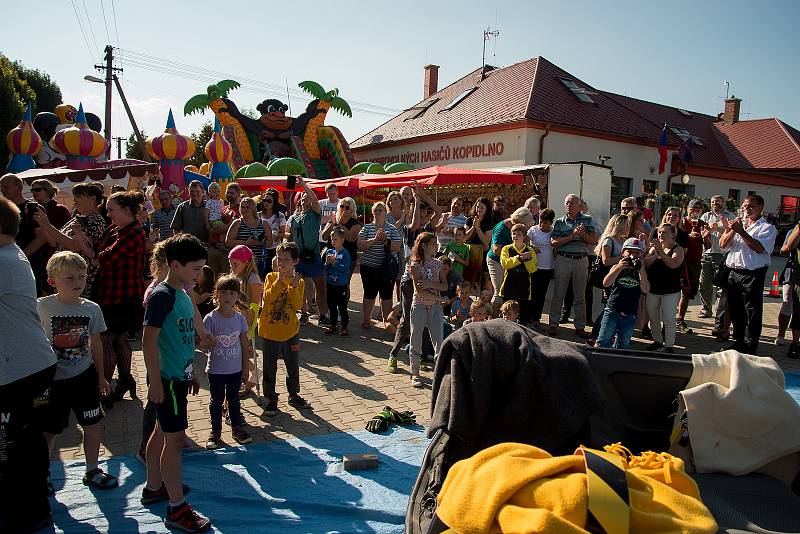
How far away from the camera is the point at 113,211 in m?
4.22

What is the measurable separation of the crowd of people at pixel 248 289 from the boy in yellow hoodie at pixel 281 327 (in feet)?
0.04

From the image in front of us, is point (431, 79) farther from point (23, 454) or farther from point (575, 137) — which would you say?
point (23, 454)

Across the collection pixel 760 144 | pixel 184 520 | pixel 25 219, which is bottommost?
pixel 184 520

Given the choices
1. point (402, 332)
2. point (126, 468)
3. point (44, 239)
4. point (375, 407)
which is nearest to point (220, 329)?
point (126, 468)

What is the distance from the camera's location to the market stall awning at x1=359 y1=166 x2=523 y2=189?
1140 cm

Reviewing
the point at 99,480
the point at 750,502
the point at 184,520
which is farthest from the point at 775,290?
the point at 99,480

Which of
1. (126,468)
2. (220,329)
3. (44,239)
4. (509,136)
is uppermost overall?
(509,136)

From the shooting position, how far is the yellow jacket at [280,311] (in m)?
4.80

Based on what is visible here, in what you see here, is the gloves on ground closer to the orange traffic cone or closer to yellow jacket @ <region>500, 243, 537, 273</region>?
yellow jacket @ <region>500, 243, 537, 273</region>

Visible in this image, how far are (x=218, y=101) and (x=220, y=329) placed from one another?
22253 mm

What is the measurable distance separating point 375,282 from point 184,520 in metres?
4.89

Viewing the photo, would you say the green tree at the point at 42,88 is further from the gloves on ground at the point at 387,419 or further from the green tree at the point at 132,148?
the gloves on ground at the point at 387,419

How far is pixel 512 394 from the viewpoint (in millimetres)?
2184

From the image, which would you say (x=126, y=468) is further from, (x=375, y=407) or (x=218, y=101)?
(x=218, y=101)
